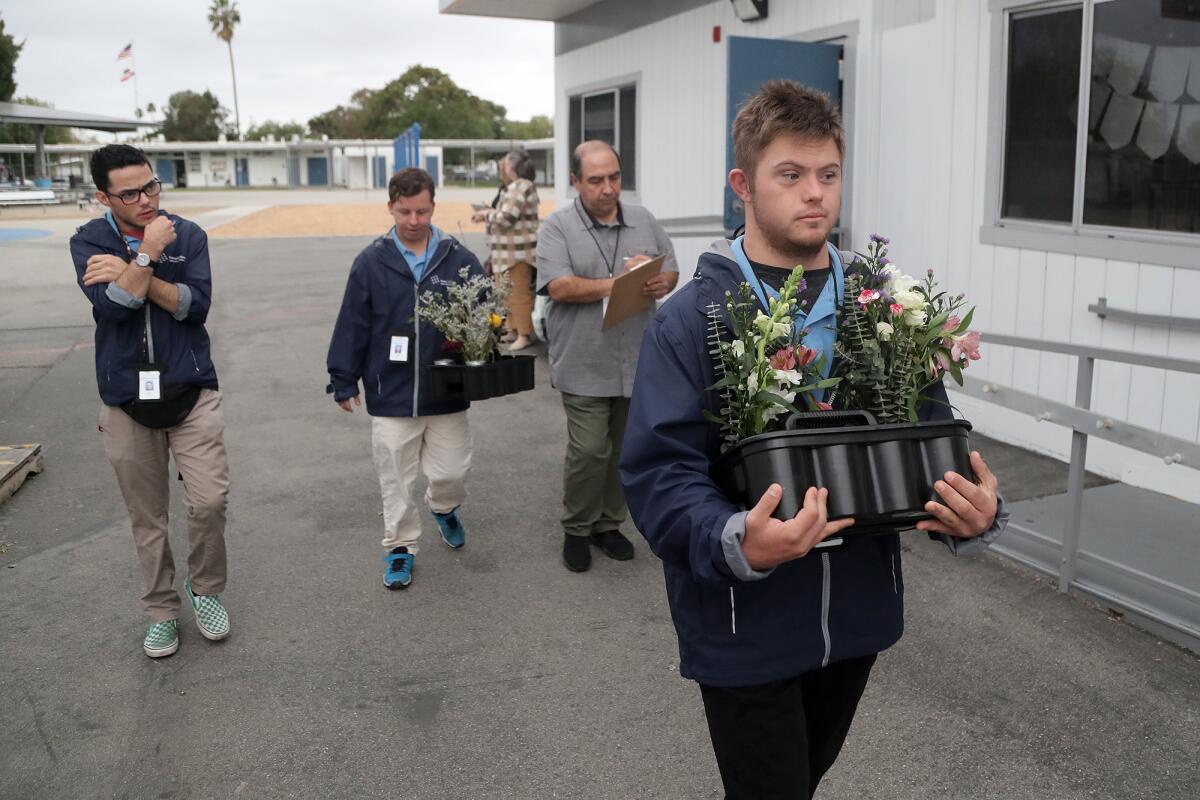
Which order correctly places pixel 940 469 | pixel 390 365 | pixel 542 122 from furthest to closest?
pixel 542 122
pixel 390 365
pixel 940 469

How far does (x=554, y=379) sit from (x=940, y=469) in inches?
143

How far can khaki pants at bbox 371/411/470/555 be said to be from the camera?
17.8 ft

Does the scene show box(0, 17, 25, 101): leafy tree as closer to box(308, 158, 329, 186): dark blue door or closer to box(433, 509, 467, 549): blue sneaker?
box(308, 158, 329, 186): dark blue door

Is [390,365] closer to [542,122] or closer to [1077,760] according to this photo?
[1077,760]

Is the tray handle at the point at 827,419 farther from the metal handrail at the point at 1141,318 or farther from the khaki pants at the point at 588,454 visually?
the metal handrail at the point at 1141,318

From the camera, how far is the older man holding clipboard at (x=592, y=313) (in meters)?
5.47

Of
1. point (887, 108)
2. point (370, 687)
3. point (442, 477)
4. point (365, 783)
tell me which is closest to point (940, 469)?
point (365, 783)

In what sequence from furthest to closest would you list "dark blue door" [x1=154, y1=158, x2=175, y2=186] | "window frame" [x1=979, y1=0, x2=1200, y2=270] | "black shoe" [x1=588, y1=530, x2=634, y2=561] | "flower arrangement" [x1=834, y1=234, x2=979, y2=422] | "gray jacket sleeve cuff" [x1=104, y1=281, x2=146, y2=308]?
"dark blue door" [x1=154, y1=158, x2=175, y2=186], "window frame" [x1=979, y1=0, x2=1200, y2=270], "black shoe" [x1=588, y1=530, x2=634, y2=561], "gray jacket sleeve cuff" [x1=104, y1=281, x2=146, y2=308], "flower arrangement" [x1=834, y1=234, x2=979, y2=422]

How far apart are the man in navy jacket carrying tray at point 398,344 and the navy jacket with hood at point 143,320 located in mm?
794

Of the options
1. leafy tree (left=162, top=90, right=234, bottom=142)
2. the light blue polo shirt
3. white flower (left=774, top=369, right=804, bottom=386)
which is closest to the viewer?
white flower (left=774, top=369, right=804, bottom=386)

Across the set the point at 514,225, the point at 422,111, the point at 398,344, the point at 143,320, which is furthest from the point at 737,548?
the point at 422,111

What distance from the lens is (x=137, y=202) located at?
442 centimetres

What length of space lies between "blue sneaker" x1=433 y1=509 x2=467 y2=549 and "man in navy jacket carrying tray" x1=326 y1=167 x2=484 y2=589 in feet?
1.38

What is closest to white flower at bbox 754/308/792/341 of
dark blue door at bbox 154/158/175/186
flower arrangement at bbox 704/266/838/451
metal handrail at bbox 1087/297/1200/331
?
flower arrangement at bbox 704/266/838/451
